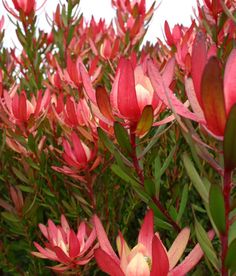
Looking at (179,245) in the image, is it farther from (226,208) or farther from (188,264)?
(226,208)

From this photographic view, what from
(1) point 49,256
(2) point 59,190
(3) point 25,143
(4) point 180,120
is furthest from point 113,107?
(2) point 59,190

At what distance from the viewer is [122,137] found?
808 millimetres

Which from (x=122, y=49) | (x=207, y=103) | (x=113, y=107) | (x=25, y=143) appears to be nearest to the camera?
(x=207, y=103)

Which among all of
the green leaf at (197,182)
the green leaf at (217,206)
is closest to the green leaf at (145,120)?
the green leaf at (197,182)

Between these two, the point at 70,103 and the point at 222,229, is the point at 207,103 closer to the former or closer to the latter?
the point at 222,229

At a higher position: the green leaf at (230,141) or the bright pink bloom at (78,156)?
the bright pink bloom at (78,156)

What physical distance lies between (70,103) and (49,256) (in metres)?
0.38

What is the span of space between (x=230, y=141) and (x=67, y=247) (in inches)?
29.5

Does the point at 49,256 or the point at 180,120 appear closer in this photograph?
the point at 180,120

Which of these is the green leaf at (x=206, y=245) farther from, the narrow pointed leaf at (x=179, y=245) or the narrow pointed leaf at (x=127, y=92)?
the narrow pointed leaf at (x=127, y=92)

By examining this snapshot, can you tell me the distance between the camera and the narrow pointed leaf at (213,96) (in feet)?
1.71

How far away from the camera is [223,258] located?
2.03 ft

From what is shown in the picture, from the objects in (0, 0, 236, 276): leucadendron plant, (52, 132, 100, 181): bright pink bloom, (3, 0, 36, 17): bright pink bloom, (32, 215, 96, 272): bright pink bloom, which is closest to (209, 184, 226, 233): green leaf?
(0, 0, 236, 276): leucadendron plant

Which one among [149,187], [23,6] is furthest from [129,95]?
[23,6]
